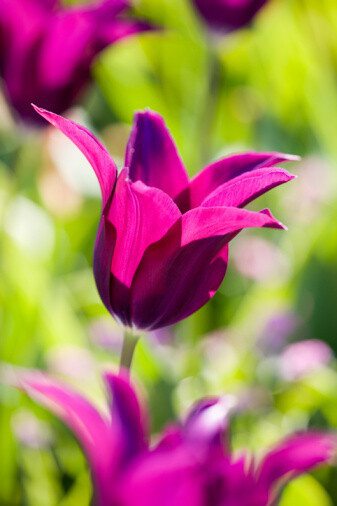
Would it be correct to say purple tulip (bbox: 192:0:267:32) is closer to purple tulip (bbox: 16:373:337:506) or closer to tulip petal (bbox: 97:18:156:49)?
tulip petal (bbox: 97:18:156:49)

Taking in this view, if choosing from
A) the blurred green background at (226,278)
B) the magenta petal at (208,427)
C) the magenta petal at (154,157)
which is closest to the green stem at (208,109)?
the blurred green background at (226,278)

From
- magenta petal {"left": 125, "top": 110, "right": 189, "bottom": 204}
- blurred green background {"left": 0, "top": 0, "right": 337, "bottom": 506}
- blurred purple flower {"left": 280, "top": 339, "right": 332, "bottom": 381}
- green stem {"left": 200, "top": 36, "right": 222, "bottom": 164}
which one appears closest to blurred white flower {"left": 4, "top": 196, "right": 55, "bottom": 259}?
blurred green background {"left": 0, "top": 0, "right": 337, "bottom": 506}

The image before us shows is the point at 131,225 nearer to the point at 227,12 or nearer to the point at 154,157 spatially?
the point at 154,157

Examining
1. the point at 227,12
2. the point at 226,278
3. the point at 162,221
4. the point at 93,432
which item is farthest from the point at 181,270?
the point at 226,278

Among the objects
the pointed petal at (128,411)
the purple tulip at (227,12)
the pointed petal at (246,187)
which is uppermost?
the pointed petal at (246,187)

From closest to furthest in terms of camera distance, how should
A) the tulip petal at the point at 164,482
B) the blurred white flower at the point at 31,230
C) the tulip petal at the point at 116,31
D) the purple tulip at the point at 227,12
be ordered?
1. the tulip petal at the point at 164,482
2. the tulip petal at the point at 116,31
3. the purple tulip at the point at 227,12
4. the blurred white flower at the point at 31,230

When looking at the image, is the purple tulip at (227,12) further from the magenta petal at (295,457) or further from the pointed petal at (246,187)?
the magenta petal at (295,457)

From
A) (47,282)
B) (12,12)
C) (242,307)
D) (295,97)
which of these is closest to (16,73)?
(12,12)
